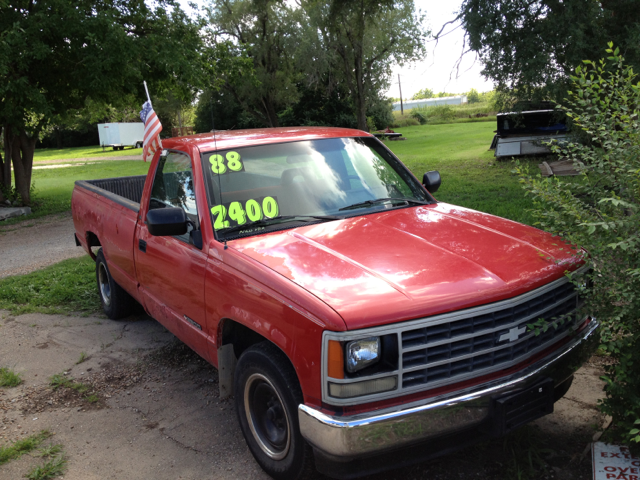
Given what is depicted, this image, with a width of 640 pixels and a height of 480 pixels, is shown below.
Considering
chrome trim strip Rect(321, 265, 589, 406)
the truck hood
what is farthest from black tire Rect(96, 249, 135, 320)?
chrome trim strip Rect(321, 265, 589, 406)

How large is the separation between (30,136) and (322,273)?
15858 mm

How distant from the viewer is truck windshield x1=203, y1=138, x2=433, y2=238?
3.87 meters

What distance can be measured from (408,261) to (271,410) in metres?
1.12

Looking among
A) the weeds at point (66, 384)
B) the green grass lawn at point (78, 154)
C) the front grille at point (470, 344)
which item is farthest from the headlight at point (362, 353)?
the green grass lawn at point (78, 154)

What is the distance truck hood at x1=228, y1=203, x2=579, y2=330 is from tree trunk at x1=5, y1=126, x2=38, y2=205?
1464 centimetres

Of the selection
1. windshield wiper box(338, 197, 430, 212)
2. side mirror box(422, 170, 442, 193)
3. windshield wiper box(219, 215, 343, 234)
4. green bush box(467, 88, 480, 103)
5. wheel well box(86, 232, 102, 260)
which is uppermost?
green bush box(467, 88, 480, 103)

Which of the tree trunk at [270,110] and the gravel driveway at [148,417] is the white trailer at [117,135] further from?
the gravel driveway at [148,417]

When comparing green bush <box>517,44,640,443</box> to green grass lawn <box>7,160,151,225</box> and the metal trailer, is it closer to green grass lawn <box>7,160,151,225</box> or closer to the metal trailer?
green grass lawn <box>7,160,151,225</box>

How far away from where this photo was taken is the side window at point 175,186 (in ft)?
13.6

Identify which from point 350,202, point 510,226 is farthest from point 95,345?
point 510,226

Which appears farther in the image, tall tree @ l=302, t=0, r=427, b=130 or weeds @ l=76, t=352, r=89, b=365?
tall tree @ l=302, t=0, r=427, b=130

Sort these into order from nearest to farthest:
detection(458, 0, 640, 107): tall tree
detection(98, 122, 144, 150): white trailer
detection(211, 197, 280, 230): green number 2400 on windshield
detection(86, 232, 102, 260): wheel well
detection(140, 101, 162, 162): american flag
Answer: detection(211, 197, 280, 230): green number 2400 on windshield, detection(140, 101, 162, 162): american flag, detection(86, 232, 102, 260): wheel well, detection(458, 0, 640, 107): tall tree, detection(98, 122, 144, 150): white trailer

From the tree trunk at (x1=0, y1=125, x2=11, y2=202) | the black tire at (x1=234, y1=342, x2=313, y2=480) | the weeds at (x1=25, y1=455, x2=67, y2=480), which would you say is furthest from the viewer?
the tree trunk at (x1=0, y1=125, x2=11, y2=202)

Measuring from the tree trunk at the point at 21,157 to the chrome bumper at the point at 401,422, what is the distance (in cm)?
1570
